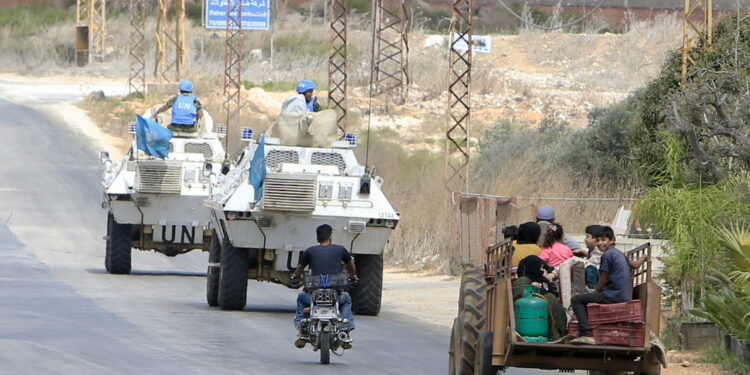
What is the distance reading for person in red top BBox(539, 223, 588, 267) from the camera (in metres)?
12.2

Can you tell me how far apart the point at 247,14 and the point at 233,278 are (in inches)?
1691

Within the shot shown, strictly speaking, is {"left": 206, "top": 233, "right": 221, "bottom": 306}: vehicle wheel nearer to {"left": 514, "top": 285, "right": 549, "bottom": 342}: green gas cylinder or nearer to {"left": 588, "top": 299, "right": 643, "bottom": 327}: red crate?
{"left": 514, "top": 285, "right": 549, "bottom": 342}: green gas cylinder

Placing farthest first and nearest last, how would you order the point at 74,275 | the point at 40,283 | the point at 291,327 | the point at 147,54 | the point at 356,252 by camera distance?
the point at 147,54 < the point at 74,275 < the point at 40,283 < the point at 356,252 < the point at 291,327

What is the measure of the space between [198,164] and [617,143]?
13.0m

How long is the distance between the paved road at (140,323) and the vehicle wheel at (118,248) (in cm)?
29

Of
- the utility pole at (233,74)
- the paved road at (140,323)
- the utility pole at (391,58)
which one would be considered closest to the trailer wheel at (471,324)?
the paved road at (140,323)

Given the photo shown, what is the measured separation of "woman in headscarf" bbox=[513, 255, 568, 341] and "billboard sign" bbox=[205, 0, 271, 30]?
162 feet

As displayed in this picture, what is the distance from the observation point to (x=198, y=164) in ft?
81.5

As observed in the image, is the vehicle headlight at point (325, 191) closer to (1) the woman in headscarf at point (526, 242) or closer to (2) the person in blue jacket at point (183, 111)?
(2) the person in blue jacket at point (183, 111)

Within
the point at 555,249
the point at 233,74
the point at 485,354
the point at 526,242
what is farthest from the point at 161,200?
the point at 233,74

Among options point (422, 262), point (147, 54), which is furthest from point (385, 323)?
point (147, 54)

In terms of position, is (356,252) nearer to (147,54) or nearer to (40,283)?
(40,283)

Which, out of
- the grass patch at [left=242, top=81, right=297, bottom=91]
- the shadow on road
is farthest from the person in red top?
the grass patch at [left=242, top=81, right=297, bottom=91]

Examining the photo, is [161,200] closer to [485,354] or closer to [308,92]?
[308,92]
